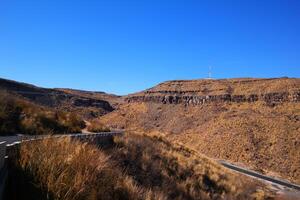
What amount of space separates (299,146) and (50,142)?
6270cm

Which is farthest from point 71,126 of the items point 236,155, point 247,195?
point 236,155

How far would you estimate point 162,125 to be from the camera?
98.6m

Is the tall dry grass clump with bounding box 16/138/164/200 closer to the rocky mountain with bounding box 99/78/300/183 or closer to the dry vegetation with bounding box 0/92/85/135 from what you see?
the dry vegetation with bounding box 0/92/85/135

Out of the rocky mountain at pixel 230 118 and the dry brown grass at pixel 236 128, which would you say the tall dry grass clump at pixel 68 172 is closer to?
the dry brown grass at pixel 236 128

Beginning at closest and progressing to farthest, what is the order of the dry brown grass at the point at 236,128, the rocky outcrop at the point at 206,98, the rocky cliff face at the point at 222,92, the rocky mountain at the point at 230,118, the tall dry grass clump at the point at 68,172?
the tall dry grass clump at the point at 68,172, the dry brown grass at the point at 236,128, the rocky mountain at the point at 230,118, the rocky outcrop at the point at 206,98, the rocky cliff face at the point at 222,92

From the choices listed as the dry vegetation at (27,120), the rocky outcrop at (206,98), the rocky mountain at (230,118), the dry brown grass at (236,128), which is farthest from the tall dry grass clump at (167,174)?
the rocky outcrop at (206,98)

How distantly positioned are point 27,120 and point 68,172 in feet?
39.8

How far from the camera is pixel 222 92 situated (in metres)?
103

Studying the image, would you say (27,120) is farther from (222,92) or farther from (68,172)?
(222,92)

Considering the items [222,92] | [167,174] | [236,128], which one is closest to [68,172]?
[167,174]

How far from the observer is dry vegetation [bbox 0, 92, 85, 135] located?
1789cm

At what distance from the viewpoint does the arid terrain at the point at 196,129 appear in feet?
57.6

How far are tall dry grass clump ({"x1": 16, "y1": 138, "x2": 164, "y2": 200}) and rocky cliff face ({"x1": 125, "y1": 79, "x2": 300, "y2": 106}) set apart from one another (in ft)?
272

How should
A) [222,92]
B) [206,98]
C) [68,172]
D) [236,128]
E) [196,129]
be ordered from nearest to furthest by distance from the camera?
[68,172], [236,128], [196,129], [222,92], [206,98]
